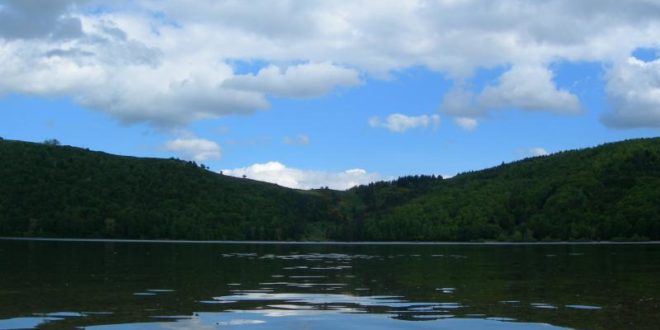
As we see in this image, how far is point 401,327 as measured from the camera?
2383 cm

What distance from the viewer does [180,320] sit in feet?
82.1

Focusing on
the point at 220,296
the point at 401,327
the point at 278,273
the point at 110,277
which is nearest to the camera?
the point at 401,327

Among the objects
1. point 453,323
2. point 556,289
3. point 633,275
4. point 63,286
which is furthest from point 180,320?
point 633,275

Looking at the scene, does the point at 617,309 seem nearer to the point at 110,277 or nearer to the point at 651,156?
the point at 110,277

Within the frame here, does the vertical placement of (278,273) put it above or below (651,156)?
below

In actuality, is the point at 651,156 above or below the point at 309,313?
above

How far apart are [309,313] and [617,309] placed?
1120cm

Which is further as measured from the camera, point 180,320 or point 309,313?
point 309,313

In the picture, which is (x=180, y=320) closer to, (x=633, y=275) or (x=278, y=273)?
(x=278, y=273)

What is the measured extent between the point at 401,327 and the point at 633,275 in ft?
95.9

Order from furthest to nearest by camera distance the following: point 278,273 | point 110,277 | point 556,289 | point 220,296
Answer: point 278,273, point 110,277, point 556,289, point 220,296

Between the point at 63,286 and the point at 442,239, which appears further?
the point at 442,239

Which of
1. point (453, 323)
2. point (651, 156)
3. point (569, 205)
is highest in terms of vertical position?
point (651, 156)

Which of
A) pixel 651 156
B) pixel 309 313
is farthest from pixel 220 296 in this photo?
pixel 651 156
